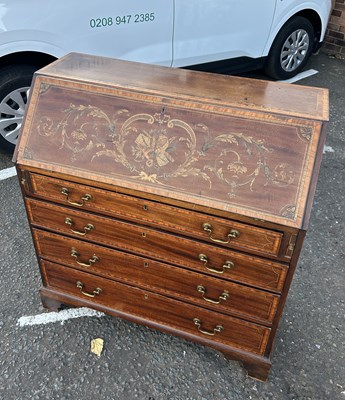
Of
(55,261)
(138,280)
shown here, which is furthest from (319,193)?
(55,261)

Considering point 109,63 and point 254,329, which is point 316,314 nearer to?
point 254,329

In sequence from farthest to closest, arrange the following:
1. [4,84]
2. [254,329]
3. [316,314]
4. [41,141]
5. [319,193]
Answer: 1. [319,193]
2. [4,84]
3. [316,314]
4. [254,329]
5. [41,141]

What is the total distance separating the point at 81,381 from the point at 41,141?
4.43ft

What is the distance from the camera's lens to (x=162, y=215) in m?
1.80

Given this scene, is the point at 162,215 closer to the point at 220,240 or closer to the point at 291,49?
the point at 220,240

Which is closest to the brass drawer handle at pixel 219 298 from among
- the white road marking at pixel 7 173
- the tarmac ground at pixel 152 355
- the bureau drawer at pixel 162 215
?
the bureau drawer at pixel 162 215

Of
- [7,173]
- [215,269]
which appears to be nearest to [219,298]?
[215,269]

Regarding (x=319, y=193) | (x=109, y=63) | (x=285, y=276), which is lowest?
(x=319, y=193)

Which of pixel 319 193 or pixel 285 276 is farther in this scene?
pixel 319 193

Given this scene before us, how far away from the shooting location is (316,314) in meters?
2.55

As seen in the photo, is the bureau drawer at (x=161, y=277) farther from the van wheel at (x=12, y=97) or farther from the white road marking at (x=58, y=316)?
the van wheel at (x=12, y=97)

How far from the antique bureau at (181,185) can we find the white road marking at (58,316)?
0.43 meters

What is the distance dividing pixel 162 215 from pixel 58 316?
120cm

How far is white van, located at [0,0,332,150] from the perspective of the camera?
10.3 feet
